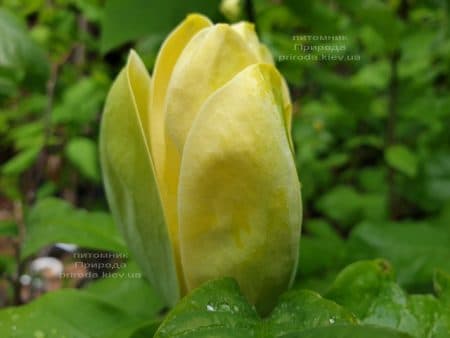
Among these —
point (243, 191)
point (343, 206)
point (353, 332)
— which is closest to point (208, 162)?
point (243, 191)

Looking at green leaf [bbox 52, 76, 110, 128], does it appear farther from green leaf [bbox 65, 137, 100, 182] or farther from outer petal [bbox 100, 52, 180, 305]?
outer petal [bbox 100, 52, 180, 305]

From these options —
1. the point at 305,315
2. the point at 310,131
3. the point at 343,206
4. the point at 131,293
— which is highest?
the point at 305,315

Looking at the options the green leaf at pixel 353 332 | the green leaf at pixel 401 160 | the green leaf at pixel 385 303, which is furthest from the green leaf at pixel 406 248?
the green leaf at pixel 353 332

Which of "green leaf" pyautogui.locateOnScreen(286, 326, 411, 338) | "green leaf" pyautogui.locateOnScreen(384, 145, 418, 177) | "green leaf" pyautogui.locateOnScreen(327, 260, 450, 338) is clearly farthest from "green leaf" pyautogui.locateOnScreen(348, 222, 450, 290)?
"green leaf" pyautogui.locateOnScreen(286, 326, 411, 338)

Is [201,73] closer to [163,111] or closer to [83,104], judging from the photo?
[163,111]

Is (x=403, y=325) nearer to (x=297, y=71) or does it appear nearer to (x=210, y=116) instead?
(x=210, y=116)

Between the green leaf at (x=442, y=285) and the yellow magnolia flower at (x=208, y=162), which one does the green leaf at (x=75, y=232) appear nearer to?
the yellow magnolia flower at (x=208, y=162)

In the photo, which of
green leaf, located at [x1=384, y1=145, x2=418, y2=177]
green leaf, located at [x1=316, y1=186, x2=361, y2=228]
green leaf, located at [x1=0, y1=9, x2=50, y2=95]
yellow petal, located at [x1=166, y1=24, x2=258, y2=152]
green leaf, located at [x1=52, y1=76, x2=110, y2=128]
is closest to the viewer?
yellow petal, located at [x1=166, y1=24, x2=258, y2=152]
